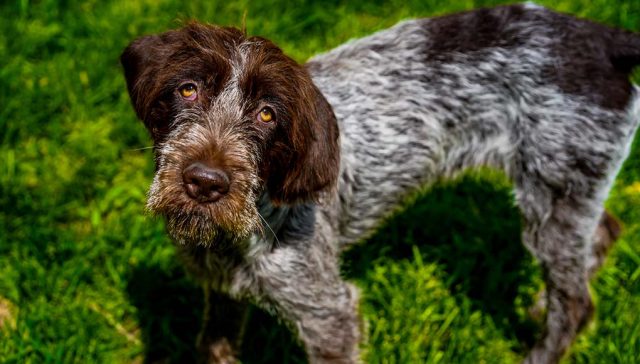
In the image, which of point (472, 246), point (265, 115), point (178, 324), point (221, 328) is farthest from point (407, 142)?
point (178, 324)

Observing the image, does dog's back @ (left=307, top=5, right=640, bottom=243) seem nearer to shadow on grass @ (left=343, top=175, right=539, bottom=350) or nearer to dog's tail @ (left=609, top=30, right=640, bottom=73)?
dog's tail @ (left=609, top=30, right=640, bottom=73)

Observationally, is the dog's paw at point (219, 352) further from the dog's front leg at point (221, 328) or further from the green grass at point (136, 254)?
the green grass at point (136, 254)

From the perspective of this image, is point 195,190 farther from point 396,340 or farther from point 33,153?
point 33,153

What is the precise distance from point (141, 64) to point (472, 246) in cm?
254

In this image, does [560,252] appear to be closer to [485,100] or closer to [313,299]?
[485,100]

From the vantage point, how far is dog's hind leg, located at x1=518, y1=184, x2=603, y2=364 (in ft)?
14.4

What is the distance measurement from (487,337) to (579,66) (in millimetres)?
1603

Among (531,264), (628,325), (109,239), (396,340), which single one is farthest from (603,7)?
(109,239)

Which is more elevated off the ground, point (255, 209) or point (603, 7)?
point (255, 209)

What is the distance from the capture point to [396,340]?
473cm

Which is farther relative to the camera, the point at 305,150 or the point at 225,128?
the point at 305,150

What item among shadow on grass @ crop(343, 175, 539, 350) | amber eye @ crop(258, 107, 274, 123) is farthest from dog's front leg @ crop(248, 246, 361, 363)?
shadow on grass @ crop(343, 175, 539, 350)

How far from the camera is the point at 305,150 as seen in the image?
11.6 ft

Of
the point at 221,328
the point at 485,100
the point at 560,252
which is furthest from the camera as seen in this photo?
the point at 221,328
